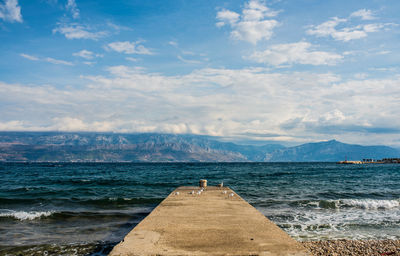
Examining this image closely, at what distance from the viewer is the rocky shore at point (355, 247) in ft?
32.2

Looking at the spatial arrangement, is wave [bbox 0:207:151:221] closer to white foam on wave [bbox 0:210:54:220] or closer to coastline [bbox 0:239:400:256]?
white foam on wave [bbox 0:210:54:220]

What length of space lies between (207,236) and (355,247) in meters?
6.33

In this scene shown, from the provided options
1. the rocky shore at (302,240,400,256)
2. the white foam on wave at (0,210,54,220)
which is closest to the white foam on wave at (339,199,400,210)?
the rocky shore at (302,240,400,256)

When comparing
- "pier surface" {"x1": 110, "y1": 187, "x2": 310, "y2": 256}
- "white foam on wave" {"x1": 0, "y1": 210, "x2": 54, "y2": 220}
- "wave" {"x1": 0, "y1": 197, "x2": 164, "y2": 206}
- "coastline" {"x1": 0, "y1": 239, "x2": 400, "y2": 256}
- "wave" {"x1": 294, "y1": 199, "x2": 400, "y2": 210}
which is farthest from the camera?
"wave" {"x1": 0, "y1": 197, "x2": 164, "y2": 206}

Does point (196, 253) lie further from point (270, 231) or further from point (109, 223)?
point (109, 223)

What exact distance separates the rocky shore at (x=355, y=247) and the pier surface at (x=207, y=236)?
7.75 feet

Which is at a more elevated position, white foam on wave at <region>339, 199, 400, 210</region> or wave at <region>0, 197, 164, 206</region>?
white foam on wave at <region>339, 199, 400, 210</region>

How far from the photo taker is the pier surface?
21.9 ft

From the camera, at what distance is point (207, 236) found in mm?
8000

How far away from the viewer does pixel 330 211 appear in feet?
61.2

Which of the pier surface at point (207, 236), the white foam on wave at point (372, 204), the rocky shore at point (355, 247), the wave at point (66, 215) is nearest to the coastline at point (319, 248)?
the rocky shore at point (355, 247)

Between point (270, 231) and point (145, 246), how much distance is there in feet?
12.1

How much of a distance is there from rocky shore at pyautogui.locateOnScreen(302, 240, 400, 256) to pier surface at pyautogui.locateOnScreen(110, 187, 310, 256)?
2.36 metres

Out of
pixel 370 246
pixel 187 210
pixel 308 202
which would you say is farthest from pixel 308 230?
pixel 308 202
